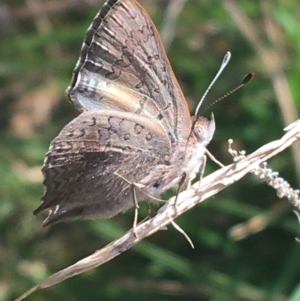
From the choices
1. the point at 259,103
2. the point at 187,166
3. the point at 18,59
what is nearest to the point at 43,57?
the point at 18,59

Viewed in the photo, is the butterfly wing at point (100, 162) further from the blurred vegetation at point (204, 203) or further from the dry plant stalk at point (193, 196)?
the blurred vegetation at point (204, 203)

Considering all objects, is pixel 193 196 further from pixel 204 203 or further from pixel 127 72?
pixel 204 203

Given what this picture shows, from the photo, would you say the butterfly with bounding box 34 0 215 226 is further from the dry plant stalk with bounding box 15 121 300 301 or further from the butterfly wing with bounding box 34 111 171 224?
the dry plant stalk with bounding box 15 121 300 301

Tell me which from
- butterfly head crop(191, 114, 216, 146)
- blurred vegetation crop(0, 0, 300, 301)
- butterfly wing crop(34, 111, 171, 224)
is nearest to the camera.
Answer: butterfly wing crop(34, 111, 171, 224)

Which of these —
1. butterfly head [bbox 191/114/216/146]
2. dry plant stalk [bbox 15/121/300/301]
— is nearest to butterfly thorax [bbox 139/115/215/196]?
butterfly head [bbox 191/114/216/146]

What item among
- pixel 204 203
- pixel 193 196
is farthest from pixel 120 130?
pixel 204 203

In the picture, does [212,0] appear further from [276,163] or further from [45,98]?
[45,98]

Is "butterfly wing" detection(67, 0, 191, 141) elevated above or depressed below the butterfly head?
above
